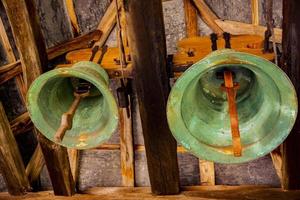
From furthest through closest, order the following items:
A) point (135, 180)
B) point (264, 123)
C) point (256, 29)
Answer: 1. point (135, 180)
2. point (256, 29)
3. point (264, 123)

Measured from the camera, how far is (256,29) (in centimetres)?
351

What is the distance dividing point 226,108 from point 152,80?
0.52 meters

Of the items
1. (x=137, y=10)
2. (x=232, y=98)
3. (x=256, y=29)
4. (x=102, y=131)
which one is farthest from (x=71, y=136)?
(x=256, y=29)

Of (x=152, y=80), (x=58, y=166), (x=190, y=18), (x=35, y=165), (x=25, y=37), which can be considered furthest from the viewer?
(x=35, y=165)

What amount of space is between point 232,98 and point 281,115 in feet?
0.96

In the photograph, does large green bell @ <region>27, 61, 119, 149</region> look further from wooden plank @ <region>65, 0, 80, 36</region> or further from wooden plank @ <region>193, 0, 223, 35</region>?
wooden plank @ <region>193, 0, 223, 35</region>

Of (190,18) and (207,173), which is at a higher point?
(190,18)

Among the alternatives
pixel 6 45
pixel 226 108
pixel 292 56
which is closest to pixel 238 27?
pixel 292 56

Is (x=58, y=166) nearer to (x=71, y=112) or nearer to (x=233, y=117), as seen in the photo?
(x=71, y=112)

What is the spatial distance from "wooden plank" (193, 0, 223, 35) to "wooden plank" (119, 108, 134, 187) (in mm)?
1244

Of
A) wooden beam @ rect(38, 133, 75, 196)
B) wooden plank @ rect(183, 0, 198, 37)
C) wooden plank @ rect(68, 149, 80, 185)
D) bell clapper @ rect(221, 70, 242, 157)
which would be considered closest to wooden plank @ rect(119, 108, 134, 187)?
wooden plank @ rect(68, 149, 80, 185)

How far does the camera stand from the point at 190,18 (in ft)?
12.3

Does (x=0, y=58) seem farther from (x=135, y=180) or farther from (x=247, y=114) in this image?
(x=247, y=114)

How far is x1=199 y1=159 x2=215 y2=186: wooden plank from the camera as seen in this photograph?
3982 mm
